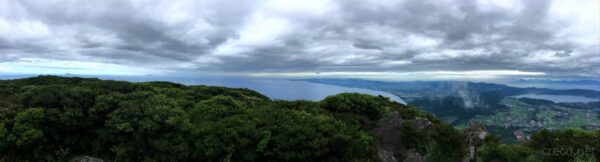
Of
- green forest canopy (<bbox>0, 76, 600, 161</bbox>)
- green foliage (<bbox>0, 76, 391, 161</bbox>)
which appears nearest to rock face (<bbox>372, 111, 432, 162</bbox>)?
green forest canopy (<bbox>0, 76, 600, 161</bbox>)

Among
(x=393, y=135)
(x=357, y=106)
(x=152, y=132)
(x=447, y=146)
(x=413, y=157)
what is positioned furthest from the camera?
(x=357, y=106)

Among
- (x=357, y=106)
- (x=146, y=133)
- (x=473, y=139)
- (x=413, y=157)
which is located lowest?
(x=413, y=157)

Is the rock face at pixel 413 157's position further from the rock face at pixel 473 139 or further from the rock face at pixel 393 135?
the rock face at pixel 473 139

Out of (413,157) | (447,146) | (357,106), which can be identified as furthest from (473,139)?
(357,106)

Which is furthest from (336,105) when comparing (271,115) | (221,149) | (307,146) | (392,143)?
(221,149)

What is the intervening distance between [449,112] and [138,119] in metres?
175

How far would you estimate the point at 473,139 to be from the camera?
52.1 feet

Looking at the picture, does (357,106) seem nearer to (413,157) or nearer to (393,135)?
(393,135)

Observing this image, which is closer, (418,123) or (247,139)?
(247,139)

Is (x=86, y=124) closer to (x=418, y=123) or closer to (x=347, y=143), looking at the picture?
(x=347, y=143)

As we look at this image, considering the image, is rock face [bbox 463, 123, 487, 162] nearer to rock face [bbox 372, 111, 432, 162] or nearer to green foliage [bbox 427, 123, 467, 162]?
green foliage [bbox 427, 123, 467, 162]

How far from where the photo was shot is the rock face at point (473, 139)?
14211 mm

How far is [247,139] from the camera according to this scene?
969 centimetres

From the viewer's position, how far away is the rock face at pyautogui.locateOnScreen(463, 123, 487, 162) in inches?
559
